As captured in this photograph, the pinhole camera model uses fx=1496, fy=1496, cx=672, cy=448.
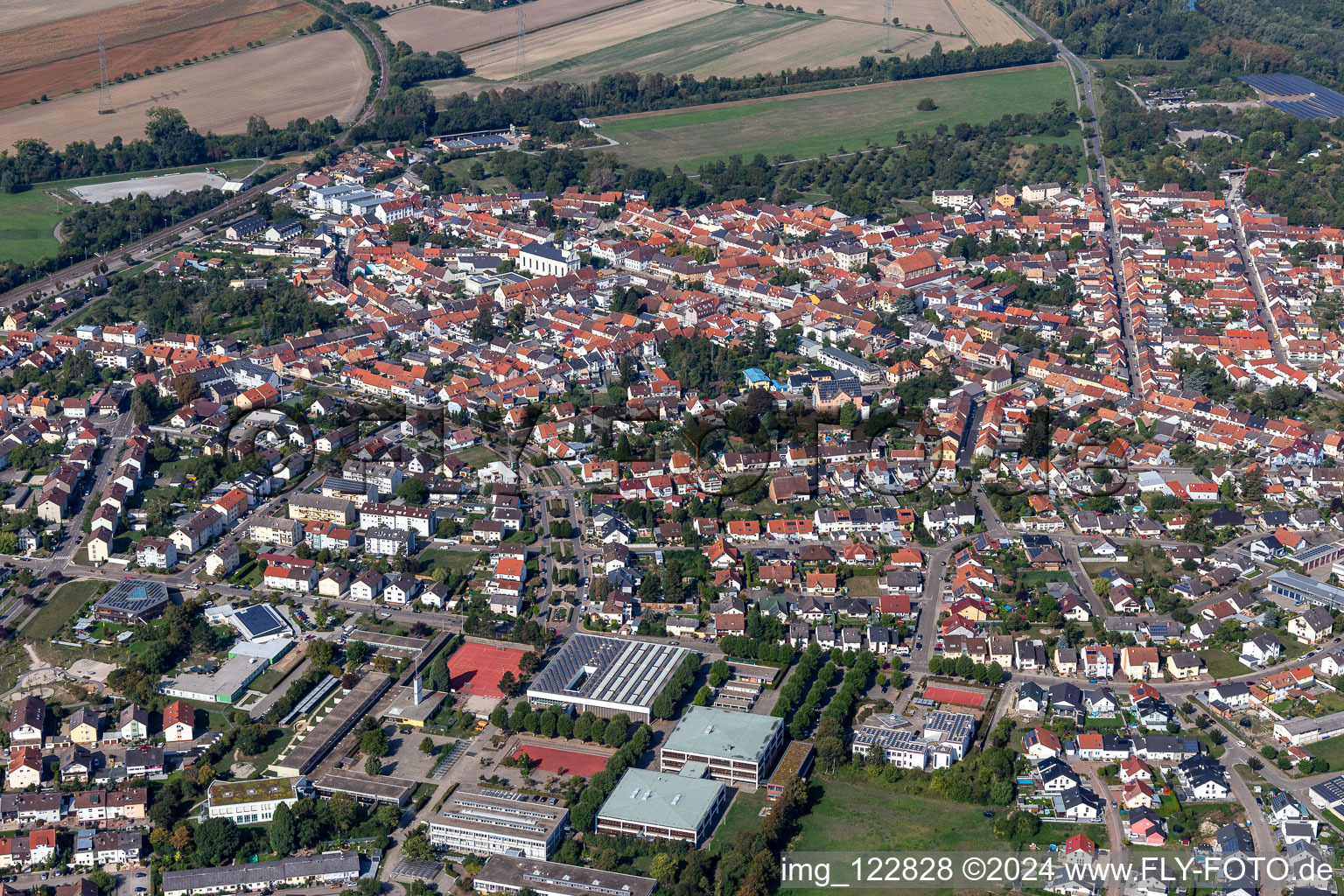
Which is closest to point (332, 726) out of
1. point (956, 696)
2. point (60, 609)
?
point (60, 609)

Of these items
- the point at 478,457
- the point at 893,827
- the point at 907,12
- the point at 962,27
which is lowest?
the point at 893,827

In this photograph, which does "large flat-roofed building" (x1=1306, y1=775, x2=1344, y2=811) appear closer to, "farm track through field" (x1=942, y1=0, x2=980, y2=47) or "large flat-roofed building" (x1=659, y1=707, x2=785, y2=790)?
"large flat-roofed building" (x1=659, y1=707, x2=785, y2=790)

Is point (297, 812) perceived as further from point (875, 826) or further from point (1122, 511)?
point (1122, 511)

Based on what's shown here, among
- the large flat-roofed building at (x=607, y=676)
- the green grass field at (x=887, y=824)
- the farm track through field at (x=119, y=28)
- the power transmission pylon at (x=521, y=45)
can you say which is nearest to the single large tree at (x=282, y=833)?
the large flat-roofed building at (x=607, y=676)

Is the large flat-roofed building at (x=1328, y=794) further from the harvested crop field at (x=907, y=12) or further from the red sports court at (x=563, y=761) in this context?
the harvested crop field at (x=907, y=12)

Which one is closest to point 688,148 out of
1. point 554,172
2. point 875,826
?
point 554,172

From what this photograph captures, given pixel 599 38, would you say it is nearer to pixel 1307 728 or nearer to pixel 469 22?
pixel 469 22
